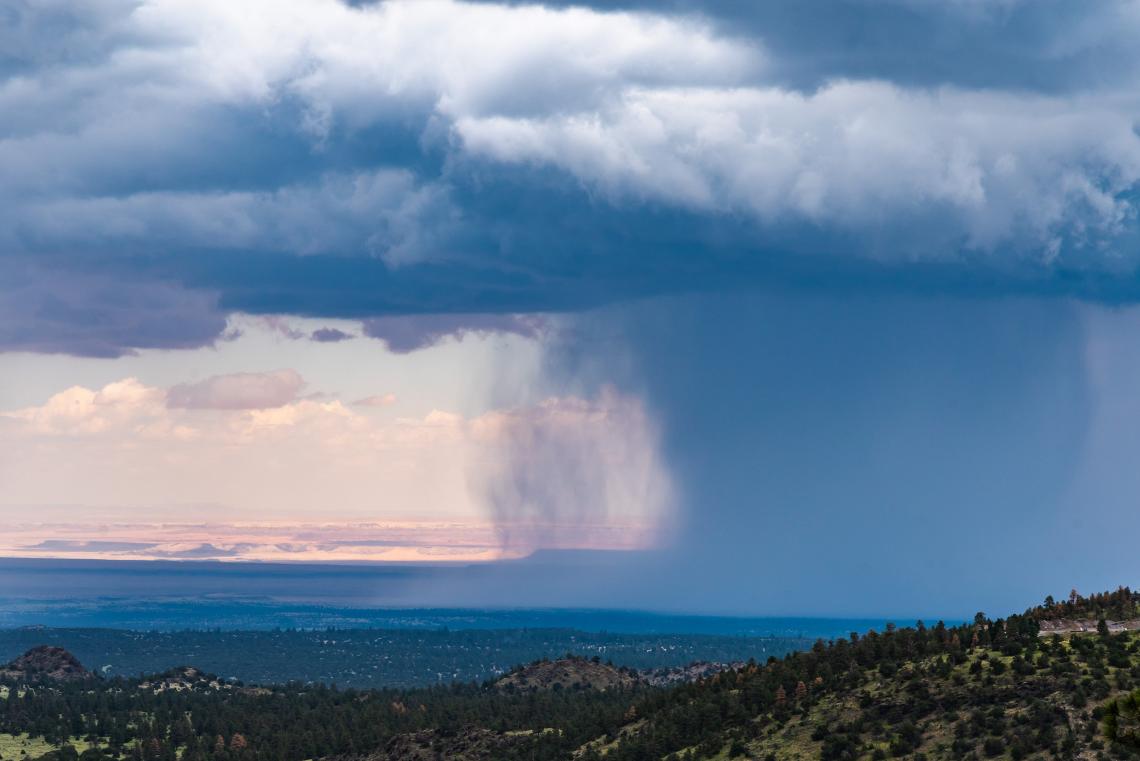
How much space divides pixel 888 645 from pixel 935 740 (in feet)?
121

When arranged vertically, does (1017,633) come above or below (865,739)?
above

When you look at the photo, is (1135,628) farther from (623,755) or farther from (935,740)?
(623,755)

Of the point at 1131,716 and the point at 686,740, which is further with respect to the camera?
the point at 686,740

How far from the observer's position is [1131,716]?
→ 271 feet

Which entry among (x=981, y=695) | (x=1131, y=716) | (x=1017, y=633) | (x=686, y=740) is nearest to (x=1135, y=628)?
(x=1017, y=633)

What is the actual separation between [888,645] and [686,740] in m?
26.9

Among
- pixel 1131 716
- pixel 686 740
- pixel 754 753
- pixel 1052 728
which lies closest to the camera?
pixel 1131 716

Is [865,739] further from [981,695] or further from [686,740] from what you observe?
[686,740]

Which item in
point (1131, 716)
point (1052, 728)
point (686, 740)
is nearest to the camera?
point (1131, 716)

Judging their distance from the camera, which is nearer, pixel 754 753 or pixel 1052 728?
pixel 1052 728

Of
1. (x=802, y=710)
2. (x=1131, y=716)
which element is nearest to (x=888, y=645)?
(x=802, y=710)

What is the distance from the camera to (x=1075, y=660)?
162m

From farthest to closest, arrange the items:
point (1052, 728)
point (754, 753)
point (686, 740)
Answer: point (686, 740) → point (754, 753) → point (1052, 728)

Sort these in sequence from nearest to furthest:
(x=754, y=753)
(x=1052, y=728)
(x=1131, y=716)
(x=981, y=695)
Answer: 1. (x=1131, y=716)
2. (x=1052, y=728)
3. (x=981, y=695)
4. (x=754, y=753)
